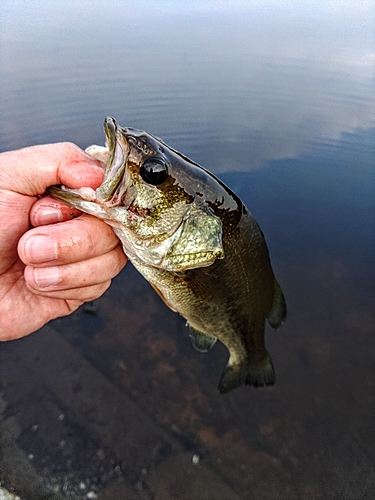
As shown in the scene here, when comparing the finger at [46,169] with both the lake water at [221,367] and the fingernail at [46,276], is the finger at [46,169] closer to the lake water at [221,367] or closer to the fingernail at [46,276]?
the fingernail at [46,276]

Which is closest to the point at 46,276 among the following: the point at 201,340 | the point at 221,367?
the point at 201,340

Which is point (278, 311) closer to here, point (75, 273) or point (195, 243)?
point (195, 243)

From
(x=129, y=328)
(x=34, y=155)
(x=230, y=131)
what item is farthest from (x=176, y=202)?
(x=230, y=131)

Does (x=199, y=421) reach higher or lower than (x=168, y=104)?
lower

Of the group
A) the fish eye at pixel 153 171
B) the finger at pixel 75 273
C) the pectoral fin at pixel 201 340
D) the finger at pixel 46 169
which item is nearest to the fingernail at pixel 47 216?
the finger at pixel 46 169

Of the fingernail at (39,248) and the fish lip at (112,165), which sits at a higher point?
the fish lip at (112,165)

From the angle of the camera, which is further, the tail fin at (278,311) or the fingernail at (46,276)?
the tail fin at (278,311)

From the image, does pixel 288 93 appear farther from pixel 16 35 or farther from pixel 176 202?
pixel 16 35
